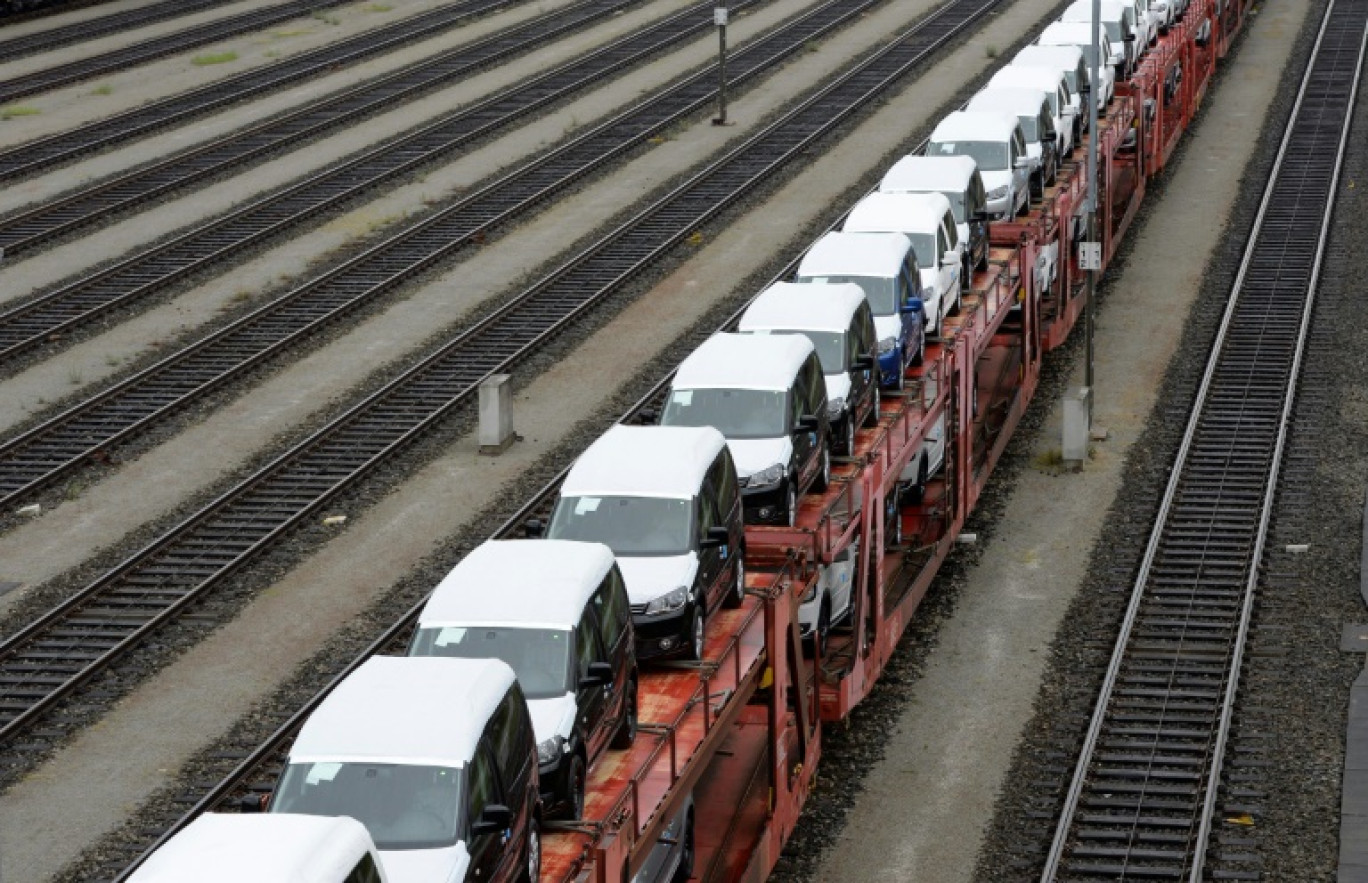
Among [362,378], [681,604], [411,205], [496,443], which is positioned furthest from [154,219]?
[681,604]

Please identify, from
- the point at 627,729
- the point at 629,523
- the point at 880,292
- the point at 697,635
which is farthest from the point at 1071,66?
the point at 627,729

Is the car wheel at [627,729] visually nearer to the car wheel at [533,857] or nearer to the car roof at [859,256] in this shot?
the car wheel at [533,857]

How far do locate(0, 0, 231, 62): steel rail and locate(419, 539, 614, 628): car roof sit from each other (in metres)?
43.3

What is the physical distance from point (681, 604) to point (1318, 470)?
13.7 metres

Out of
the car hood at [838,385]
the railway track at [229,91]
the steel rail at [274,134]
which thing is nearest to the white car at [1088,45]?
the steel rail at [274,134]

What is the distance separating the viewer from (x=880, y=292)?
26.6 m

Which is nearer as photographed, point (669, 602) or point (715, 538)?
point (669, 602)

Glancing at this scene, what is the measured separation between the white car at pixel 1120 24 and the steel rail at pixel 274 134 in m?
15.3

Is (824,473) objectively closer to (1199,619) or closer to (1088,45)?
(1199,619)

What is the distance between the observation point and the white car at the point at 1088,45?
140ft

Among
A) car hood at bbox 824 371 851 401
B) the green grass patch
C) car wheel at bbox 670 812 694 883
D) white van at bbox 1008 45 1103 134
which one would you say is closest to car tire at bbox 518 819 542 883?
car wheel at bbox 670 812 694 883

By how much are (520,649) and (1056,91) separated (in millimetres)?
24768

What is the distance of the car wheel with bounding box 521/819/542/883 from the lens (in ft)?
46.8

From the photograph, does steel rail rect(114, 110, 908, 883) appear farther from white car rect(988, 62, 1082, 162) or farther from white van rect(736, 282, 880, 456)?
white car rect(988, 62, 1082, 162)
